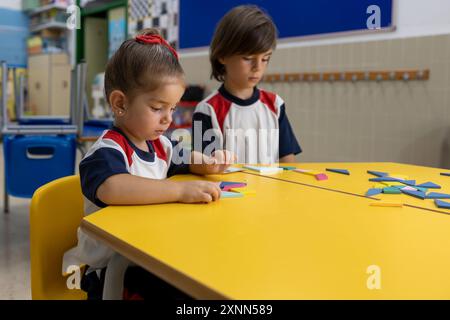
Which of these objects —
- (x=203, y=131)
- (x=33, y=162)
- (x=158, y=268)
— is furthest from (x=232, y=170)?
(x=33, y=162)

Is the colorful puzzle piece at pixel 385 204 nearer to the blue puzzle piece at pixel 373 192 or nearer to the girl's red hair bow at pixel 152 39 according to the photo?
the blue puzzle piece at pixel 373 192

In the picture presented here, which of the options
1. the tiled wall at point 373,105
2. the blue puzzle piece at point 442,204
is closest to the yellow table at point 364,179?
the blue puzzle piece at point 442,204

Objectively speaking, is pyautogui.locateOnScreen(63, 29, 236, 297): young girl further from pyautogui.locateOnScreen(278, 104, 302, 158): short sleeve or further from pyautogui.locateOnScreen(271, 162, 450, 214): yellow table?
pyautogui.locateOnScreen(278, 104, 302, 158): short sleeve

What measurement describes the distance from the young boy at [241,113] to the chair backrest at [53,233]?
715mm

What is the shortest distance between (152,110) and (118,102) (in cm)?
8

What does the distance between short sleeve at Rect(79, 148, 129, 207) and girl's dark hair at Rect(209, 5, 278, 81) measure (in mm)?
890

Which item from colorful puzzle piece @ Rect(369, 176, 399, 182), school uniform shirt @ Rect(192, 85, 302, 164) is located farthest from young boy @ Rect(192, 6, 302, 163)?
colorful puzzle piece @ Rect(369, 176, 399, 182)

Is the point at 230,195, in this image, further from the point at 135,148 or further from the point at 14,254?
the point at 14,254

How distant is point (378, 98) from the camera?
288 cm

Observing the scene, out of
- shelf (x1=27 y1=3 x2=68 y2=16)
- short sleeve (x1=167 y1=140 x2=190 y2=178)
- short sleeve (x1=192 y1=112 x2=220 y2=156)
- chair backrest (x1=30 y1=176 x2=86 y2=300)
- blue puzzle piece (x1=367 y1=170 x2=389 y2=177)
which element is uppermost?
shelf (x1=27 y1=3 x2=68 y2=16)

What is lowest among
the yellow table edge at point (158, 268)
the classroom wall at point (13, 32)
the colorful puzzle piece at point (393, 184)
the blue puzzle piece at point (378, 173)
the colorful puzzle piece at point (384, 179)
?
the yellow table edge at point (158, 268)

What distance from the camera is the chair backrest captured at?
0.96 meters

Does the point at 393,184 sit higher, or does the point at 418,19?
the point at 418,19

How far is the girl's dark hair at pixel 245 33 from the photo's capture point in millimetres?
1654
